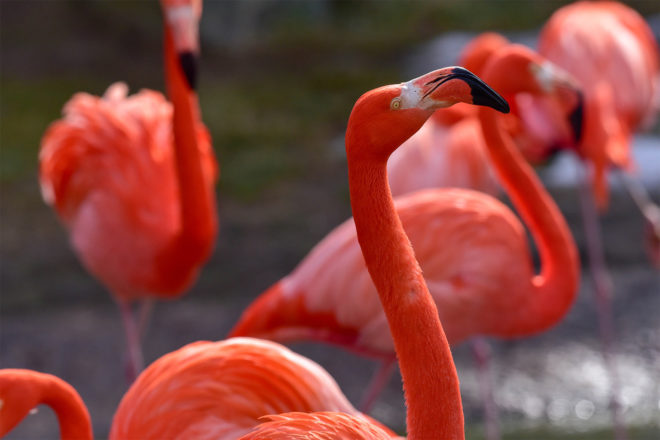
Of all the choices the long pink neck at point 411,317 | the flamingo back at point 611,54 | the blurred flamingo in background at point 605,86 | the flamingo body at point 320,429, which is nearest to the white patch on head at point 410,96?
the long pink neck at point 411,317

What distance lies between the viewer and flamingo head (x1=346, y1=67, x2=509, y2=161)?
5.48ft

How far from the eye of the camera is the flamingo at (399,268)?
1.73 m

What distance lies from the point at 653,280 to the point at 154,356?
8.89ft

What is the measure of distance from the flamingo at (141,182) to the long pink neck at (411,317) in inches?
64.0

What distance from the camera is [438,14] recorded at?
33.1 ft

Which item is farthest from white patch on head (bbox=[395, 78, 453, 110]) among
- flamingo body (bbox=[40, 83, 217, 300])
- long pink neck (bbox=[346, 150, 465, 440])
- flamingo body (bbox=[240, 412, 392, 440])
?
flamingo body (bbox=[40, 83, 217, 300])

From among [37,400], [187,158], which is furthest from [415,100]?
[187,158]

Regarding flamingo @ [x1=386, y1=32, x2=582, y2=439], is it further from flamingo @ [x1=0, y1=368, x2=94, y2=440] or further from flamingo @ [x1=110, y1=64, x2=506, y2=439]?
flamingo @ [x1=0, y1=368, x2=94, y2=440]

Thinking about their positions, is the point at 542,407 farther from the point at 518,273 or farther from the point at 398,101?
the point at 398,101

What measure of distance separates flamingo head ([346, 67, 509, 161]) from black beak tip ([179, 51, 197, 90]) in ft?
5.23

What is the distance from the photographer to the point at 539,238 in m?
3.15

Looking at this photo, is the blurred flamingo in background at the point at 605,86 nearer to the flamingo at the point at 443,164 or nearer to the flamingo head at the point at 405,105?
the flamingo at the point at 443,164

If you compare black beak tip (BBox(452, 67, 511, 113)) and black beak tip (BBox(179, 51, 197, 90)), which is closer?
black beak tip (BBox(452, 67, 511, 113))

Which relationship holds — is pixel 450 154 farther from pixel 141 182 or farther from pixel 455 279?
pixel 141 182
